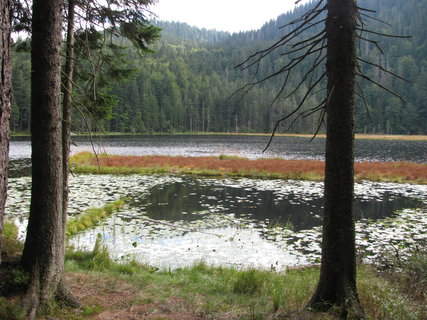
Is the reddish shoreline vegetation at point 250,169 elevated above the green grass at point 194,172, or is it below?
above

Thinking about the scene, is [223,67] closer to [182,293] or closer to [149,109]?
[149,109]

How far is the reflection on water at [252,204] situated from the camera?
13172mm

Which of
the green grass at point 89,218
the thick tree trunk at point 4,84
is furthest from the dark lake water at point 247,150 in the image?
the thick tree trunk at point 4,84

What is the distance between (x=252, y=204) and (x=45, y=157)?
12297 mm

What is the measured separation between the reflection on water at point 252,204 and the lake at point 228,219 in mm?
41

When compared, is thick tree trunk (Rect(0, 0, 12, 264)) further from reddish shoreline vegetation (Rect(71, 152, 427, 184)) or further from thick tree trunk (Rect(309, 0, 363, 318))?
reddish shoreline vegetation (Rect(71, 152, 427, 184))

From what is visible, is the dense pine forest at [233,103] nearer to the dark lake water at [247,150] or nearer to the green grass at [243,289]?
the dark lake water at [247,150]

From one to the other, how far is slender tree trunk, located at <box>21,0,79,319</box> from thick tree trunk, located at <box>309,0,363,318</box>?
3.31m

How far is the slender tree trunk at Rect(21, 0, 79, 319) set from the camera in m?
4.06

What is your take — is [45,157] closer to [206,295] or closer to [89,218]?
[206,295]

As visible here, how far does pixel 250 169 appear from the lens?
2623 centimetres

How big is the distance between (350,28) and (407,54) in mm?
176858

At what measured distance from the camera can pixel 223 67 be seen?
198 meters

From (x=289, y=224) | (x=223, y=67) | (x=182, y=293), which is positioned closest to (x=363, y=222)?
(x=289, y=224)
